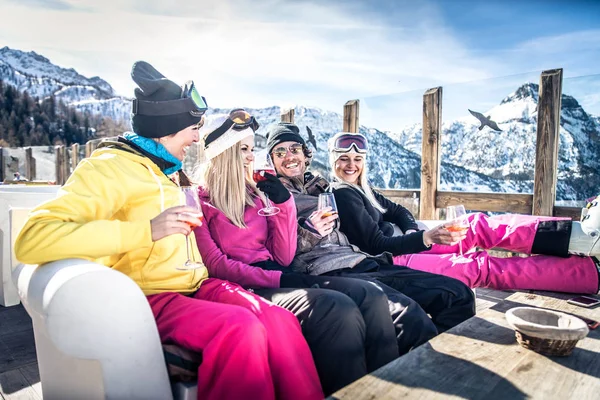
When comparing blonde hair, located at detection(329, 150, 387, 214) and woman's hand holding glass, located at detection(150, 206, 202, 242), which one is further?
blonde hair, located at detection(329, 150, 387, 214)

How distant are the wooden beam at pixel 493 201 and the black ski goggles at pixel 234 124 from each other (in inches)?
125

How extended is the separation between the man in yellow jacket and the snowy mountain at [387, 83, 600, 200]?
12.6 feet

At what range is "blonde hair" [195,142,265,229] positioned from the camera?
98.0 inches

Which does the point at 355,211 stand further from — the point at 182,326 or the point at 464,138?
the point at 464,138

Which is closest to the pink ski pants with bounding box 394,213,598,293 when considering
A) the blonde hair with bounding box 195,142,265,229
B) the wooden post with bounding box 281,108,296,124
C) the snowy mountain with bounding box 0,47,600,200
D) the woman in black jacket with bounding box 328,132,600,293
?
the woman in black jacket with bounding box 328,132,600,293

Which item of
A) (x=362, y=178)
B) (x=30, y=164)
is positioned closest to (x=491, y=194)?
(x=362, y=178)

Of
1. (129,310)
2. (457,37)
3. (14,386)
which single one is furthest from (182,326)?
(457,37)

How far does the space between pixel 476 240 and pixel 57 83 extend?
8746cm

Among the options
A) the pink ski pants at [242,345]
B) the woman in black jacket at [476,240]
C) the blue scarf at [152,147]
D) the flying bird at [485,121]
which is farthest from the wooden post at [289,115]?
the pink ski pants at [242,345]

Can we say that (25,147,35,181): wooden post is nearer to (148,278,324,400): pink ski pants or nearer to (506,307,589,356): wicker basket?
(148,278,324,400): pink ski pants

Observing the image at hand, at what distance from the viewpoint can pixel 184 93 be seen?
211cm

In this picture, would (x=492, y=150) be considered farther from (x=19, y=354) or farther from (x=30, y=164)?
(x=30, y=164)

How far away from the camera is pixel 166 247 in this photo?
188 cm

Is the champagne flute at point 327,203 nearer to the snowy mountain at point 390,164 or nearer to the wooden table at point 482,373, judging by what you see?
the wooden table at point 482,373
